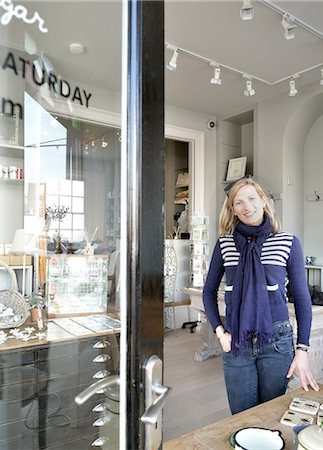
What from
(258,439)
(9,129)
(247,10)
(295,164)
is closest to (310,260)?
(295,164)

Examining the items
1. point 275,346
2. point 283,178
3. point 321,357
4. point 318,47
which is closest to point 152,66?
point 275,346

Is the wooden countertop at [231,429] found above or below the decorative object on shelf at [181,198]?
below

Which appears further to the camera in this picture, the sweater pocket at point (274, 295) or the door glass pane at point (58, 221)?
the sweater pocket at point (274, 295)

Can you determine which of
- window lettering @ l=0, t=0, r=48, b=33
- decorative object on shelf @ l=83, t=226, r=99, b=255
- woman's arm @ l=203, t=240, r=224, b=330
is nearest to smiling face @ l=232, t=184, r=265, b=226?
woman's arm @ l=203, t=240, r=224, b=330

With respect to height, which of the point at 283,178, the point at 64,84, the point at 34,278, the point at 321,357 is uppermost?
the point at 64,84

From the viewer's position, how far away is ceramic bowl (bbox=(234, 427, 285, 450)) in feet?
2.79

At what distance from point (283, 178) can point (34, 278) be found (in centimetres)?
333

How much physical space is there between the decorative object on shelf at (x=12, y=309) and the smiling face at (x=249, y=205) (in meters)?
1.10

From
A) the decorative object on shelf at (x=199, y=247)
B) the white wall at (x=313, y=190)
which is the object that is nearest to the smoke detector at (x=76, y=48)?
the decorative object on shelf at (x=199, y=247)

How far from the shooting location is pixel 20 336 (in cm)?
154

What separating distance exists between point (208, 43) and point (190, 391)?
2960 millimetres

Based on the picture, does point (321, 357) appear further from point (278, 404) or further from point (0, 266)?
point (0, 266)

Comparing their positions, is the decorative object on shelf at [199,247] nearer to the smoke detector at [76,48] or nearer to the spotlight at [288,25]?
the spotlight at [288,25]

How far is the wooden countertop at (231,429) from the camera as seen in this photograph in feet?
2.95
